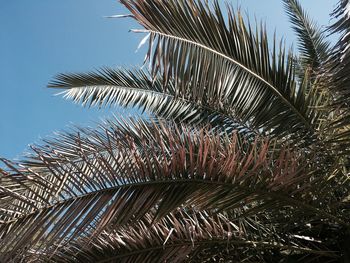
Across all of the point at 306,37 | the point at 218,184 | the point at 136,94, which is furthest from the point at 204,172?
the point at 306,37

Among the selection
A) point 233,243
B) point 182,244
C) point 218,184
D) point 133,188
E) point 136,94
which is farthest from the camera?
point 136,94

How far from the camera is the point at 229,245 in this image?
11.3 ft

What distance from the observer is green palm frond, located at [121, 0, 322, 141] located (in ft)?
10.1

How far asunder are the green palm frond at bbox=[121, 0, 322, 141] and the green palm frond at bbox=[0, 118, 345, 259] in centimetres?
64

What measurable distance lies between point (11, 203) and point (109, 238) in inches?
40.6

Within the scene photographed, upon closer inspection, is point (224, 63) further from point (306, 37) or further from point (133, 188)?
point (306, 37)

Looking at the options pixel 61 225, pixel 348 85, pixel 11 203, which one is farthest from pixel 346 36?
pixel 11 203

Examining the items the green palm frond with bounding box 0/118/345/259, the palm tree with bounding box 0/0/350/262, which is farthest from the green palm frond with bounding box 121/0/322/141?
the green palm frond with bounding box 0/118/345/259

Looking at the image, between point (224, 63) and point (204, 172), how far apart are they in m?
1.21

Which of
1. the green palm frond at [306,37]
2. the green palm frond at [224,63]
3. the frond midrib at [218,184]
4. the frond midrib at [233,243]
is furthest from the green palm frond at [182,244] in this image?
the green palm frond at [306,37]

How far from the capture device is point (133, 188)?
254cm

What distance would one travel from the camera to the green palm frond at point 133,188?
7.60ft

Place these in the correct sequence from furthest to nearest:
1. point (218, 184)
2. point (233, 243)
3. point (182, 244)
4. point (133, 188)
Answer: point (233, 243) < point (182, 244) < point (218, 184) < point (133, 188)

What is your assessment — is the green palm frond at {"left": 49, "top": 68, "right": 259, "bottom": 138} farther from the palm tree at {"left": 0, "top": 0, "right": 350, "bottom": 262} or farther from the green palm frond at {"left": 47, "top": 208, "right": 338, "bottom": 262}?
the green palm frond at {"left": 47, "top": 208, "right": 338, "bottom": 262}
